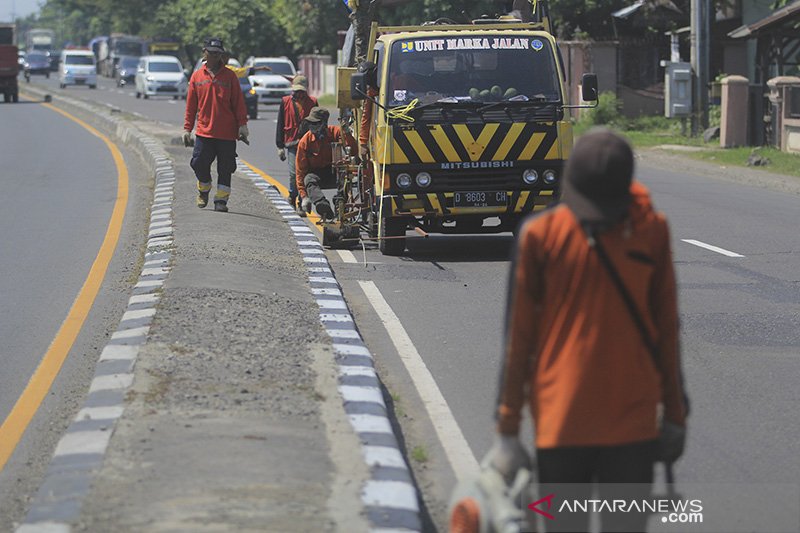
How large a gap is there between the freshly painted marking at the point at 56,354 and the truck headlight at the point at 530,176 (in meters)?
4.16

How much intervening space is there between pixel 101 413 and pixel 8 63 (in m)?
51.0

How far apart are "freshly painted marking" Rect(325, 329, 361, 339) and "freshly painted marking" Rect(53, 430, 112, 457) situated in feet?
9.51

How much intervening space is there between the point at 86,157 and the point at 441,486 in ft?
75.3

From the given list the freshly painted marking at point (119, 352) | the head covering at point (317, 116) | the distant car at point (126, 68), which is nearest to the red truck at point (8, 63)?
the distant car at point (126, 68)

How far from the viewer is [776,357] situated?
31.3 ft

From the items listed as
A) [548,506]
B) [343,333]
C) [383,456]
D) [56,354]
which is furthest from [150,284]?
[548,506]

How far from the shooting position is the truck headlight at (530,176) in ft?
46.3

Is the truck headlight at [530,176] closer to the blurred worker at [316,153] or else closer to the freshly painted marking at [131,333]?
the blurred worker at [316,153]

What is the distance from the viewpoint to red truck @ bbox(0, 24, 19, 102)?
55000mm

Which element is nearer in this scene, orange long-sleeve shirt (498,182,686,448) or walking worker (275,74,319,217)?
orange long-sleeve shirt (498,182,686,448)

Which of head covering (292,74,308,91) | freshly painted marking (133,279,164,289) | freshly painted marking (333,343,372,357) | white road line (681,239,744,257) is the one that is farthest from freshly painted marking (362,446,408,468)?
head covering (292,74,308,91)

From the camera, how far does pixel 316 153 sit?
15.6 m

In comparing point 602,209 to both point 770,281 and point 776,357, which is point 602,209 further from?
point 770,281

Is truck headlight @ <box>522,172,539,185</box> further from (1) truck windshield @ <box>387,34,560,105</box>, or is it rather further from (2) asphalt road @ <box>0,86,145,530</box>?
(2) asphalt road @ <box>0,86,145,530</box>
